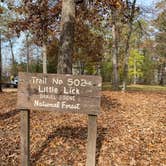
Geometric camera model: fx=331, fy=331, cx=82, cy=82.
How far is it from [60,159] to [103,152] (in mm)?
864

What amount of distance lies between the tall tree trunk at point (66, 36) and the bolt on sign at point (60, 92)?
132 inches

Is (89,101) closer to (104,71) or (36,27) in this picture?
(36,27)

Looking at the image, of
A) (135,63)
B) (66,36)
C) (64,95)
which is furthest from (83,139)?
(135,63)

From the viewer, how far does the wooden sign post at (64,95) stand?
207 inches

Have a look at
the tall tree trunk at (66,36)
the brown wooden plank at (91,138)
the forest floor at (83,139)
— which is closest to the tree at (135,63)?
the tall tree trunk at (66,36)

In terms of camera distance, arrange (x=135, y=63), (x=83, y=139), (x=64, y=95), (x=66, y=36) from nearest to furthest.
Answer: (x=64, y=95) → (x=83, y=139) → (x=66, y=36) → (x=135, y=63)

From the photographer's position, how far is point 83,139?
22.0ft

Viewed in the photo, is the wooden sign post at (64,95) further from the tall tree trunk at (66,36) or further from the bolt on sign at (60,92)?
the tall tree trunk at (66,36)

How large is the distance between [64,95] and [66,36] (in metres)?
3.77

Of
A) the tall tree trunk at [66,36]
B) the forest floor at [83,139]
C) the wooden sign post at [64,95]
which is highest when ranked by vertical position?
the tall tree trunk at [66,36]

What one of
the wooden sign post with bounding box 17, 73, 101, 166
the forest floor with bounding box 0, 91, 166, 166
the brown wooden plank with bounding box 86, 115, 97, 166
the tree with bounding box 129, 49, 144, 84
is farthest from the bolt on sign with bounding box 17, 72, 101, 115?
the tree with bounding box 129, 49, 144, 84

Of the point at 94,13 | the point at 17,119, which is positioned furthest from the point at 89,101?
the point at 94,13

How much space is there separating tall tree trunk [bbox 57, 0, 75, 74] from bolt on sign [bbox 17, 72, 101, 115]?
11.0 ft

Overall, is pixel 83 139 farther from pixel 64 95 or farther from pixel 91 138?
pixel 64 95
